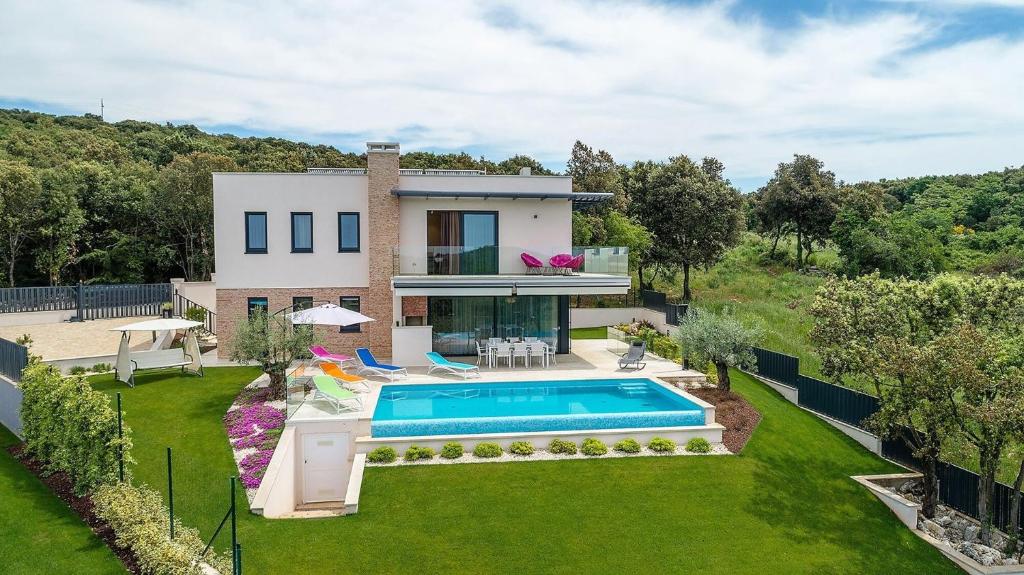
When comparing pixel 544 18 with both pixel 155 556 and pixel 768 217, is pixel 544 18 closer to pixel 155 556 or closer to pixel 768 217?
pixel 155 556

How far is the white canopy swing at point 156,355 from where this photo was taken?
1862 cm

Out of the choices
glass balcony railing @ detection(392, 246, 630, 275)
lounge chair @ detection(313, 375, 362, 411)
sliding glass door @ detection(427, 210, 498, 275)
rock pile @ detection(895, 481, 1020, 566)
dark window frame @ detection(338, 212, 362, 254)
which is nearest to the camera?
rock pile @ detection(895, 481, 1020, 566)

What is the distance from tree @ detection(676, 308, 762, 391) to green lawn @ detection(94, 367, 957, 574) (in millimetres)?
3182

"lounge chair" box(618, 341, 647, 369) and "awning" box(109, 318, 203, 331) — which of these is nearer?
"awning" box(109, 318, 203, 331)

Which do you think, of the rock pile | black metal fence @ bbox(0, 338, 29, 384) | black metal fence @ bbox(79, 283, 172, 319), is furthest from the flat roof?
black metal fence @ bbox(79, 283, 172, 319)

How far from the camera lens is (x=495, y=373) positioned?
813 inches

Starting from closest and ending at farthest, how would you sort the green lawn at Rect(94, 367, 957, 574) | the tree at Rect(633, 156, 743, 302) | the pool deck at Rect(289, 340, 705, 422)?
the green lawn at Rect(94, 367, 957, 574), the pool deck at Rect(289, 340, 705, 422), the tree at Rect(633, 156, 743, 302)

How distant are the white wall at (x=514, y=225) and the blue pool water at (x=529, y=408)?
575 centimetres

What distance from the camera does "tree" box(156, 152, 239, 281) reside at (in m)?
37.2

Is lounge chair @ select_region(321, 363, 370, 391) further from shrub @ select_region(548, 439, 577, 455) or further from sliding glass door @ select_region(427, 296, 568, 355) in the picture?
shrub @ select_region(548, 439, 577, 455)

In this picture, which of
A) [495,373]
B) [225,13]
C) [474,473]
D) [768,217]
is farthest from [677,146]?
[474,473]

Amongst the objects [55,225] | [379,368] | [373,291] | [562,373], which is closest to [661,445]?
[562,373]

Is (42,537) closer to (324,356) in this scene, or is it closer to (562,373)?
(324,356)

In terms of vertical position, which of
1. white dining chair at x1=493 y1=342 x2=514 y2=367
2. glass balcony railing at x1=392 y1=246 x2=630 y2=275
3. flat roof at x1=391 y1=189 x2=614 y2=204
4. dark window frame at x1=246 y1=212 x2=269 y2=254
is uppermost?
flat roof at x1=391 y1=189 x2=614 y2=204
